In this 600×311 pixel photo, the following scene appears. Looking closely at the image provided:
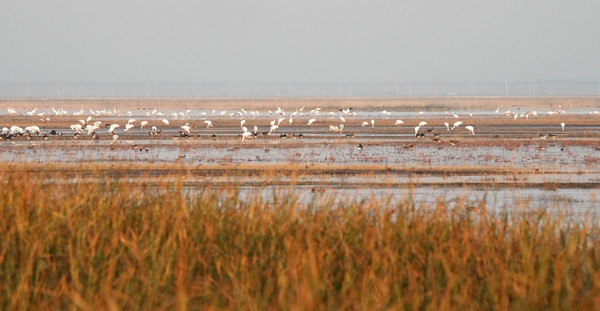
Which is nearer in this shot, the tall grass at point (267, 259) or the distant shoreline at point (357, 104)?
the tall grass at point (267, 259)

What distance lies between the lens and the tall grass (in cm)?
752

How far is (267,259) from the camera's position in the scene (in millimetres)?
8609

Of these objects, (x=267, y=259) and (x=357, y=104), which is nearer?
(x=267, y=259)

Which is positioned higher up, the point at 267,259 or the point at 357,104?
the point at 357,104

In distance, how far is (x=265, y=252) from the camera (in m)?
8.81

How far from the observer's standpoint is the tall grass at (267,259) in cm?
752

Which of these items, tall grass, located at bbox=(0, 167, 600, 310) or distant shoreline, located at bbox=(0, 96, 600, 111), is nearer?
tall grass, located at bbox=(0, 167, 600, 310)

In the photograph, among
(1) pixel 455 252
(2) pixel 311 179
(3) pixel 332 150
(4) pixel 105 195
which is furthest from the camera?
(3) pixel 332 150

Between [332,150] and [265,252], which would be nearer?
[265,252]

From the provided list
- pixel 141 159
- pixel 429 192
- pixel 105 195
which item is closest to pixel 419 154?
pixel 141 159

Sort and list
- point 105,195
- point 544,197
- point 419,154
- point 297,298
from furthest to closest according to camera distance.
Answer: point 419,154 → point 544,197 → point 105,195 → point 297,298

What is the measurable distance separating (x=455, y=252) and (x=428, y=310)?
143 centimetres

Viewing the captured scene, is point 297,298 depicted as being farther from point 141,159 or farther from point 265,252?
point 141,159

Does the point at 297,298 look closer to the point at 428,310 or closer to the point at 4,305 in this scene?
the point at 428,310
